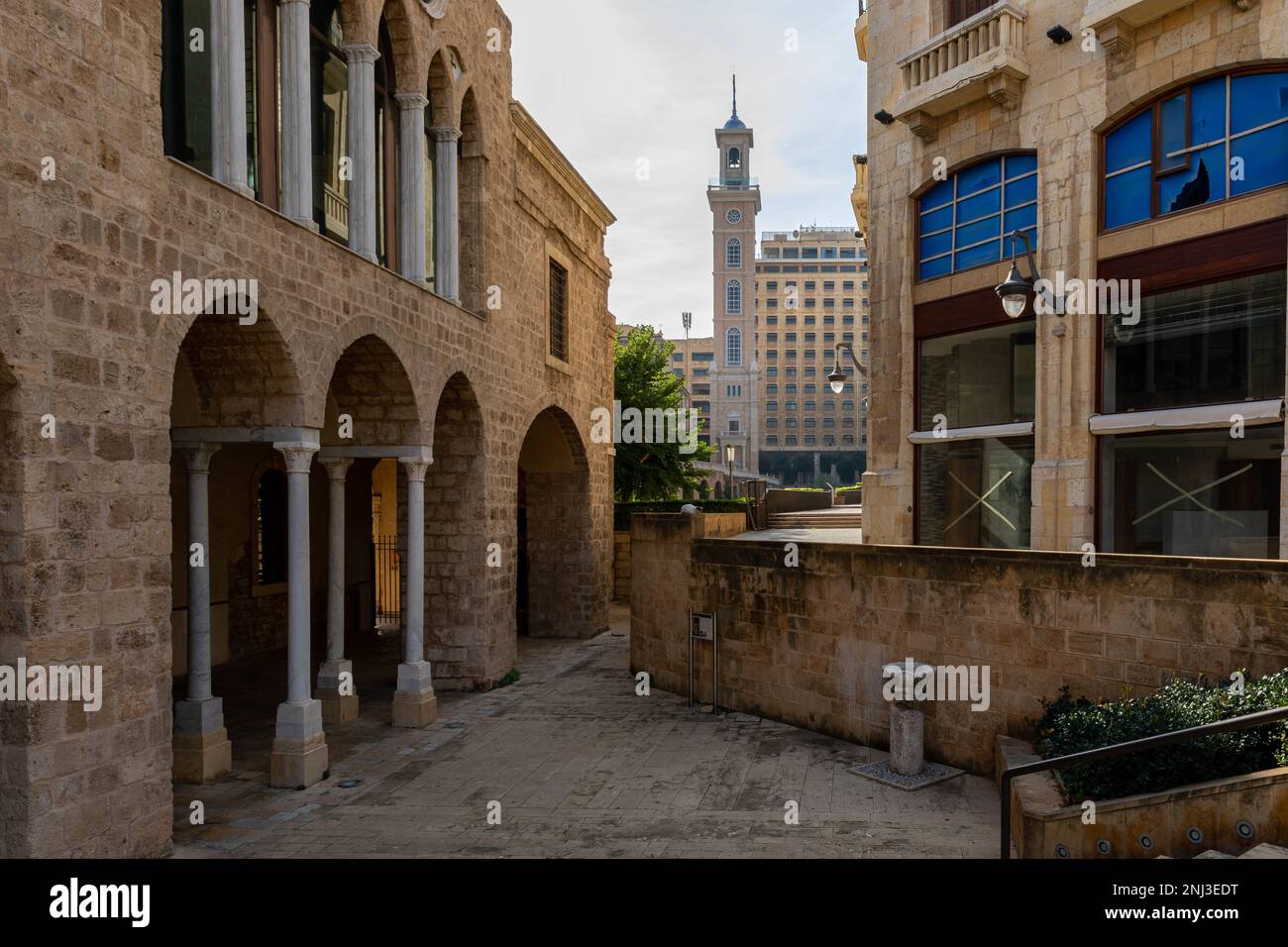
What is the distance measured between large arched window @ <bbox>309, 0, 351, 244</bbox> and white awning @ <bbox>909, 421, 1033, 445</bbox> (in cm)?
974

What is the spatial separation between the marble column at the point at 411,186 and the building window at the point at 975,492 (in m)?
8.99

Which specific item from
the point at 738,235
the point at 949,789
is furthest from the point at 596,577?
the point at 738,235

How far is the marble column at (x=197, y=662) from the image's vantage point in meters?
9.76

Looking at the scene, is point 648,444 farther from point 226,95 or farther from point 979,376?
point 226,95

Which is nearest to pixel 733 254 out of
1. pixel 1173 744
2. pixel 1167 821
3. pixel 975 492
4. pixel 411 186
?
pixel 975 492

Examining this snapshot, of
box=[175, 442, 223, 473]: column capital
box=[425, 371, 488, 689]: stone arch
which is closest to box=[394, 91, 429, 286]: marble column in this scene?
box=[425, 371, 488, 689]: stone arch

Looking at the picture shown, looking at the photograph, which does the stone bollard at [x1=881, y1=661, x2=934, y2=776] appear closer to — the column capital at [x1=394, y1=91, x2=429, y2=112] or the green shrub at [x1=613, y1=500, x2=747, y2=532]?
the column capital at [x1=394, y1=91, x2=429, y2=112]

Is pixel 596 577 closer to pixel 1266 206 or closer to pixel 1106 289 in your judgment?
pixel 1106 289

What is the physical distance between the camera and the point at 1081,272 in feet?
40.6

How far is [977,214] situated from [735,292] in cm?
8524

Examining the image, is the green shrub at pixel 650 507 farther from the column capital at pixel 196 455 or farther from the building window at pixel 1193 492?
the column capital at pixel 196 455

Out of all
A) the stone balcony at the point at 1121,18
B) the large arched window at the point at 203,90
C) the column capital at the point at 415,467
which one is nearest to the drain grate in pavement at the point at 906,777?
the column capital at the point at 415,467

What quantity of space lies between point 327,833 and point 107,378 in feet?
15.4
